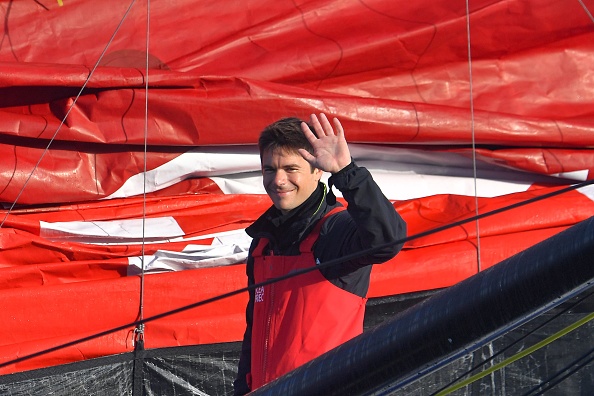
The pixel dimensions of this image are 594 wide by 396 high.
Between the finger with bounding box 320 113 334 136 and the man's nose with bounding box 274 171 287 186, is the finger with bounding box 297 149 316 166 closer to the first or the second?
the finger with bounding box 320 113 334 136

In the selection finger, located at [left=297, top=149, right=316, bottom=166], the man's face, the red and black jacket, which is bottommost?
the red and black jacket

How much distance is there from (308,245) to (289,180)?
0.44 ft

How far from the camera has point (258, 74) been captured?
329 centimetres

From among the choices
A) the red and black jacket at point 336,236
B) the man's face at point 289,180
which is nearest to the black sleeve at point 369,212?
the red and black jacket at point 336,236

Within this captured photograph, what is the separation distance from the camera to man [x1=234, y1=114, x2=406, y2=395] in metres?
1.61

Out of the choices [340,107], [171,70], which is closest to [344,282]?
[340,107]

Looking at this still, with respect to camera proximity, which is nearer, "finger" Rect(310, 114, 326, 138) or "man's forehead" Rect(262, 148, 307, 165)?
"finger" Rect(310, 114, 326, 138)

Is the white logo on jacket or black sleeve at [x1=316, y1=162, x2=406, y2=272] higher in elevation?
black sleeve at [x1=316, y1=162, x2=406, y2=272]

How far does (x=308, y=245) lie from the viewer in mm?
1786

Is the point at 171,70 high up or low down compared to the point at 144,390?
up

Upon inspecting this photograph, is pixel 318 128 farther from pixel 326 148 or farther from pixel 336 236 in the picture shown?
pixel 336 236

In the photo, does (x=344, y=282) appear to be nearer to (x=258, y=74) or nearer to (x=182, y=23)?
(x=258, y=74)

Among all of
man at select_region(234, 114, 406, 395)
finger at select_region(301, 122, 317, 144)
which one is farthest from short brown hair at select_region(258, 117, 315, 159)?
finger at select_region(301, 122, 317, 144)

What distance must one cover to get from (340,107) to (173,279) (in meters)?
0.78
